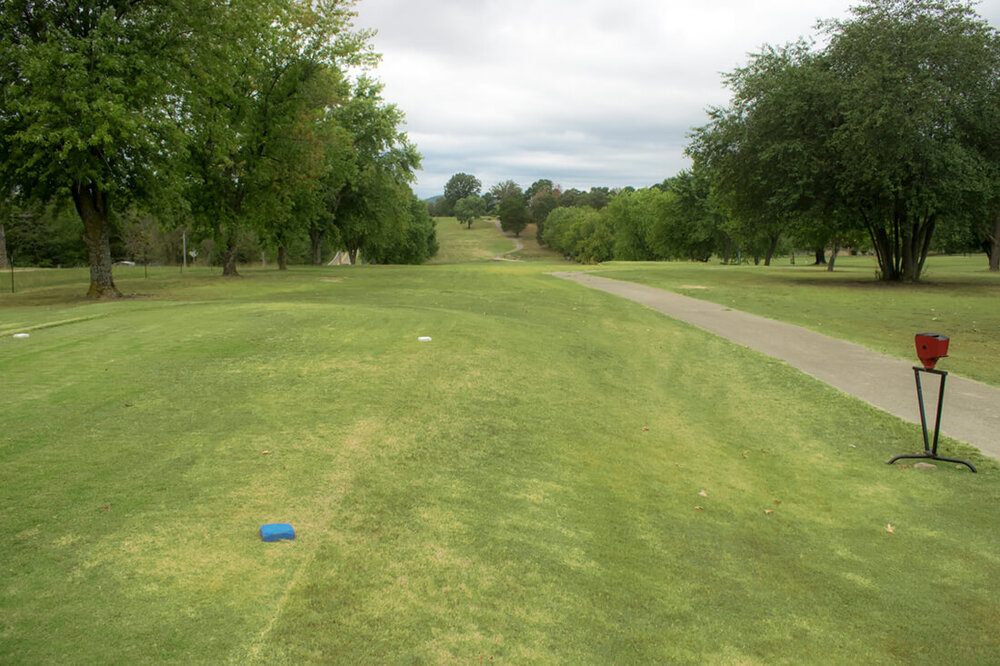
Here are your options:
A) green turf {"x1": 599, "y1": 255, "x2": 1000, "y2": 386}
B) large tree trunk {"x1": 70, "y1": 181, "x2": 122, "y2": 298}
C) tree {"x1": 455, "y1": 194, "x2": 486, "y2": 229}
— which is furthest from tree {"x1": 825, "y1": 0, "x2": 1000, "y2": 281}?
tree {"x1": 455, "y1": 194, "x2": 486, "y2": 229}

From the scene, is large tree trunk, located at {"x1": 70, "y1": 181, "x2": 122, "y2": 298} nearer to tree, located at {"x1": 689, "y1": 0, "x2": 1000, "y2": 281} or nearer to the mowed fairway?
the mowed fairway

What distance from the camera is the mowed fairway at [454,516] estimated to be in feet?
11.5

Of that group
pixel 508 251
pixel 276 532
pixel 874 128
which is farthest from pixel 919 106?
pixel 508 251

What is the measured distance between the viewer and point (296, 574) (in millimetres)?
3865

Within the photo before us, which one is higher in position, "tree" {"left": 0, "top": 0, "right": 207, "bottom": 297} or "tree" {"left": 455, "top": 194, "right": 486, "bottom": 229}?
"tree" {"left": 455, "top": 194, "right": 486, "bottom": 229}

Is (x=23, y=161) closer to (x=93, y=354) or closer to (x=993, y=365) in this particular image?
(x=93, y=354)

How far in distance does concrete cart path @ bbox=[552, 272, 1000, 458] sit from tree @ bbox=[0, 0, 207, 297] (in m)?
15.5

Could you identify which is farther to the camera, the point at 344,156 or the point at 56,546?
the point at 344,156

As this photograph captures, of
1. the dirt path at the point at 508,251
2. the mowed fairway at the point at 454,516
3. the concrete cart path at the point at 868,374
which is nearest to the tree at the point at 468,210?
the dirt path at the point at 508,251

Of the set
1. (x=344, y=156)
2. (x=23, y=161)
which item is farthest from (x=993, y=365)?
(x=344, y=156)

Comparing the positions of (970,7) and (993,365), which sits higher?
(970,7)

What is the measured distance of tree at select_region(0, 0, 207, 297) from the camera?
15.7 meters

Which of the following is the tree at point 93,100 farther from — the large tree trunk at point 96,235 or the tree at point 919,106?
the tree at point 919,106

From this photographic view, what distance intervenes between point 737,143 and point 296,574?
1311 inches
